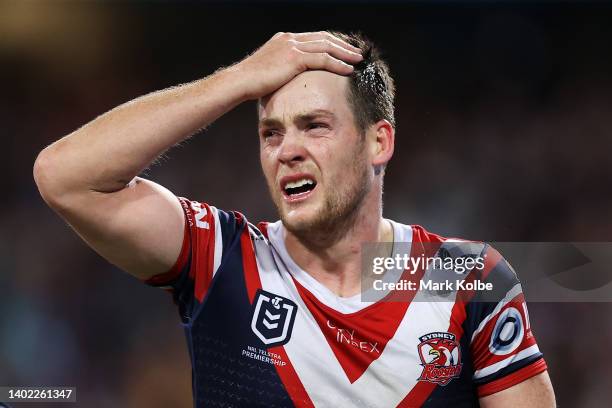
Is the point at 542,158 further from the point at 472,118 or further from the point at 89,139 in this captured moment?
the point at 89,139

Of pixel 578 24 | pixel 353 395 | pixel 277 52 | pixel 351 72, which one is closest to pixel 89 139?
pixel 277 52

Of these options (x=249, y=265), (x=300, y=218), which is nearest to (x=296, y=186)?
(x=300, y=218)

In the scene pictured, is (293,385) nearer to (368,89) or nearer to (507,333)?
(507,333)

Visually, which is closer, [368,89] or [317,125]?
[317,125]

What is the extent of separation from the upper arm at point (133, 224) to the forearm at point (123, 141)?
50mm

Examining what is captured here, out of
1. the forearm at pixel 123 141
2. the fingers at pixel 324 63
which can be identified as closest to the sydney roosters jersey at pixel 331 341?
the forearm at pixel 123 141

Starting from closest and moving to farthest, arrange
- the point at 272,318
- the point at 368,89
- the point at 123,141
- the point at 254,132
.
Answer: the point at 123,141 < the point at 272,318 < the point at 368,89 < the point at 254,132

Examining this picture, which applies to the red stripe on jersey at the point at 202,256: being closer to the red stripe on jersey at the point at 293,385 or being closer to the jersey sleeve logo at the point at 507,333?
the red stripe on jersey at the point at 293,385

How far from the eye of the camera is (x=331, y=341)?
9.26 ft

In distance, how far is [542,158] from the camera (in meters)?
6.30

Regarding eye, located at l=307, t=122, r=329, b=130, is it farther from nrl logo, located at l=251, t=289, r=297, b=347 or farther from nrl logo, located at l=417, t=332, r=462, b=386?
nrl logo, located at l=417, t=332, r=462, b=386

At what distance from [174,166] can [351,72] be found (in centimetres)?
386

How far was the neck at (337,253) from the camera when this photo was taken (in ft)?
9.73

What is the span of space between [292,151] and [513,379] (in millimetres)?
1154
